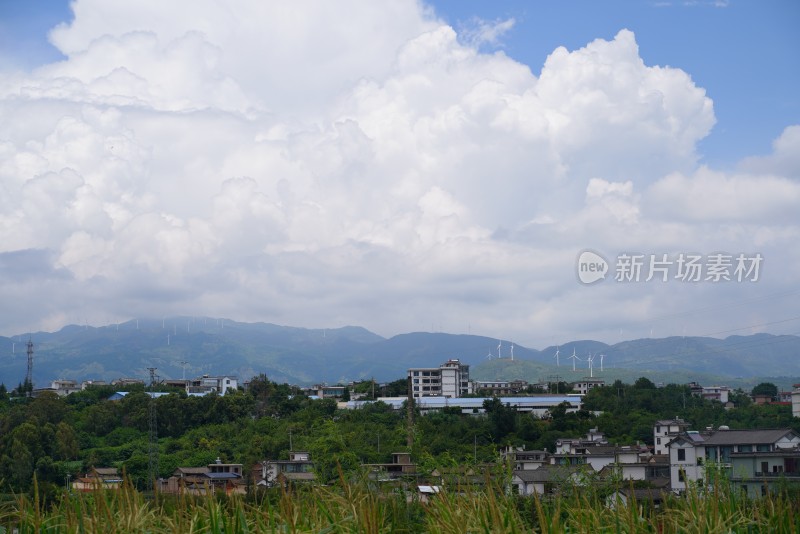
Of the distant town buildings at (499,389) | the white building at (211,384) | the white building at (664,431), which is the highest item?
the white building at (211,384)

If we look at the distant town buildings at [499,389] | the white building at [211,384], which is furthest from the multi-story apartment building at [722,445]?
the white building at [211,384]

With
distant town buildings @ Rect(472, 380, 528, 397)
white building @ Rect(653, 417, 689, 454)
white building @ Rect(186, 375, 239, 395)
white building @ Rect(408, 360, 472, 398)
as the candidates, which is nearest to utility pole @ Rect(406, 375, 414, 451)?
white building @ Rect(653, 417, 689, 454)

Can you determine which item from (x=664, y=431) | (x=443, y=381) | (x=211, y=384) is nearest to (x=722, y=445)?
(x=664, y=431)

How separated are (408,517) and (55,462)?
26180mm

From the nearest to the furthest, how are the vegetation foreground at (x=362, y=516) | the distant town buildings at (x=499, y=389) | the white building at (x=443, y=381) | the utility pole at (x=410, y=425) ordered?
the vegetation foreground at (x=362, y=516) < the utility pole at (x=410, y=425) < the distant town buildings at (x=499, y=389) < the white building at (x=443, y=381)

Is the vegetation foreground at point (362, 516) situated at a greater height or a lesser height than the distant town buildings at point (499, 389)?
greater

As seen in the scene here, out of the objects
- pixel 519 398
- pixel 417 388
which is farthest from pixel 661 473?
pixel 417 388

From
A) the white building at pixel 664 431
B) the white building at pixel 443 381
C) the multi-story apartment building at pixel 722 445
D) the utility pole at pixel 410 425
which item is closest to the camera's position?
the multi-story apartment building at pixel 722 445

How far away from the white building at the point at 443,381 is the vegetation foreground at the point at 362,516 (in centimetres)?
5221

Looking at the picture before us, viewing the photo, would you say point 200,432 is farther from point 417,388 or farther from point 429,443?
point 417,388

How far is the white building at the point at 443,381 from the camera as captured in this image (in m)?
57.6

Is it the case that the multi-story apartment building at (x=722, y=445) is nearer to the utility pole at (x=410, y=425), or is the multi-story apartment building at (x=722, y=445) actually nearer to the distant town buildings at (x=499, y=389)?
the utility pole at (x=410, y=425)

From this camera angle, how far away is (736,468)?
17891 mm

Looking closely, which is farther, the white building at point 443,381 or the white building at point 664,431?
the white building at point 443,381
